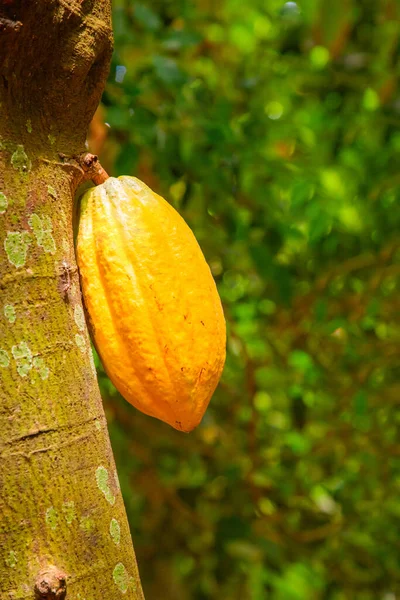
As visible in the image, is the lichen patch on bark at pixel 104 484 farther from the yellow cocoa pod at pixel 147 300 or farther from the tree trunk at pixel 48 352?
the yellow cocoa pod at pixel 147 300

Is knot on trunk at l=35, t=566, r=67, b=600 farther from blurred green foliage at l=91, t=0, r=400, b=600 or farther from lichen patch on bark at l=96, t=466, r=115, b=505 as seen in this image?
blurred green foliage at l=91, t=0, r=400, b=600

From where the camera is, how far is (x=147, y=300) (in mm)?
686

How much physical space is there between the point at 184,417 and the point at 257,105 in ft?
3.90

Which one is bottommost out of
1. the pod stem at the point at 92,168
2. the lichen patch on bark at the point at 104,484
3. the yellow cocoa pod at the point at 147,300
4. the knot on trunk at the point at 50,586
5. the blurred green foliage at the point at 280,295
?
the blurred green foliage at the point at 280,295

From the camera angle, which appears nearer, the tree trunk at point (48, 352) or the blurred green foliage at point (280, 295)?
the tree trunk at point (48, 352)

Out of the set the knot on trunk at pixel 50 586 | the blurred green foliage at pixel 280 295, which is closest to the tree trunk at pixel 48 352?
the knot on trunk at pixel 50 586

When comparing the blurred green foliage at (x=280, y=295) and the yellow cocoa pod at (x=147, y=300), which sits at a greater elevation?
the yellow cocoa pod at (x=147, y=300)

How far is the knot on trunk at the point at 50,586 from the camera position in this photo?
542mm

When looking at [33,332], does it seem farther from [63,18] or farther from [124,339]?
[63,18]

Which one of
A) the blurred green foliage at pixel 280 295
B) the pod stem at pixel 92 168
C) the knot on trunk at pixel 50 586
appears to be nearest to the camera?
the knot on trunk at pixel 50 586

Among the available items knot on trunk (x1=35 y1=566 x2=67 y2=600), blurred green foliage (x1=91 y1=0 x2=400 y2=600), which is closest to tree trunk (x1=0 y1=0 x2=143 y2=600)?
knot on trunk (x1=35 y1=566 x2=67 y2=600)

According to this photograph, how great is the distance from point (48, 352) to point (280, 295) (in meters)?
0.93

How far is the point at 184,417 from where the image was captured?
73 cm

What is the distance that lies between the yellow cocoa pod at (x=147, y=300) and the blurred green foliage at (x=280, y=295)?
0.63m
